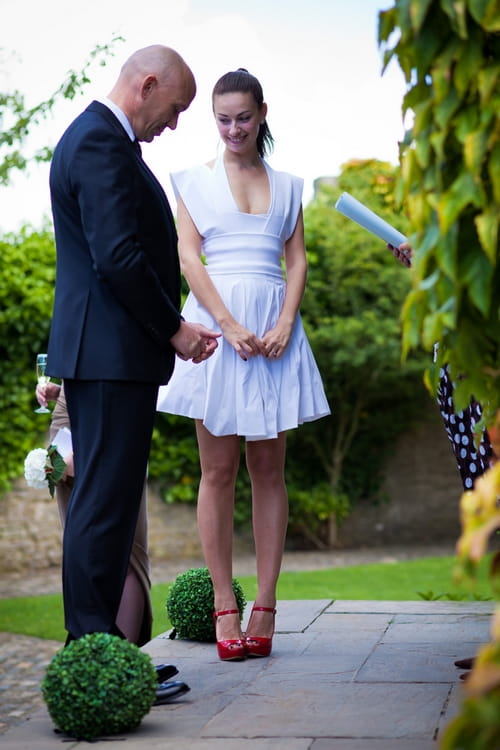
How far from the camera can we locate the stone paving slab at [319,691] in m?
2.47

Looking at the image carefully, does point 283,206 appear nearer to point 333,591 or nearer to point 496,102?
point 496,102

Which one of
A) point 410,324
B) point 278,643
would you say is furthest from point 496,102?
point 278,643

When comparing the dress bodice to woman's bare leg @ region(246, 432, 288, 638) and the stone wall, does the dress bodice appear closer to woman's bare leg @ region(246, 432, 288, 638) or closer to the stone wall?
woman's bare leg @ region(246, 432, 288, 638)

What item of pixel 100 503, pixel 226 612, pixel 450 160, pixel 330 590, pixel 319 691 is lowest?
pixel 330 590

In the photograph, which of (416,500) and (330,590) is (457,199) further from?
(416,500)

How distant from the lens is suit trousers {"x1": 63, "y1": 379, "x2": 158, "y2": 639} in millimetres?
2672

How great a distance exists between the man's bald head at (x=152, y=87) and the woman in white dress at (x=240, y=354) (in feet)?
2.07

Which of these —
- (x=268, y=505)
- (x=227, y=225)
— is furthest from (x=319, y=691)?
(x=227, y=225)

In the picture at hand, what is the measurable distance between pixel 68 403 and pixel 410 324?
1314 millimetres

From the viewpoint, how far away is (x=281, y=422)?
3443 mm

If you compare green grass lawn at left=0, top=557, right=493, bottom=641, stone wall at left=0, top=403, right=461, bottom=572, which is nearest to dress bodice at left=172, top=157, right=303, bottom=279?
green grass lawn at left=0, top=557, right=493, bottom=641

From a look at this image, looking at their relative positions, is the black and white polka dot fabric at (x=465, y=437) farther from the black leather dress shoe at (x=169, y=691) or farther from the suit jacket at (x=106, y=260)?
the black leather dress shoe at (x=169, y=691)

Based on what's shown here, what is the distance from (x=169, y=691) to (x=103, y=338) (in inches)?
41.0

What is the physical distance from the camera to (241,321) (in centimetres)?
348
